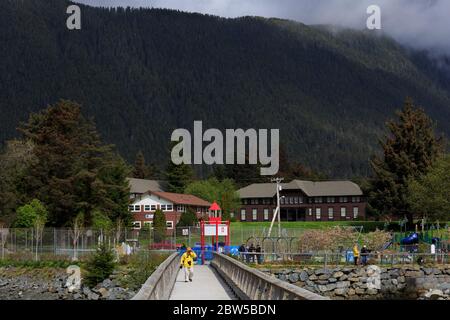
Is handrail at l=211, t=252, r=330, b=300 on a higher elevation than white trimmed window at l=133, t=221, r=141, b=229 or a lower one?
lower

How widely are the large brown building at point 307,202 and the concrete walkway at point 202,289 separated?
333 feet

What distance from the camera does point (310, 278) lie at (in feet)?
160

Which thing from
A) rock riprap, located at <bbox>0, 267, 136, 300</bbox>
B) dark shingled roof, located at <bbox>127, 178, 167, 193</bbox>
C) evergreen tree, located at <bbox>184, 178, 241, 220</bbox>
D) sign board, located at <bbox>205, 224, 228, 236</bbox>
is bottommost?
rock riprap, located at <bbox>0, 267, 136, 300</bbox>

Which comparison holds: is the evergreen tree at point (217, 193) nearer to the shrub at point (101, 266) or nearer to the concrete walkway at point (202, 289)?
the shrub at point (101, 266)

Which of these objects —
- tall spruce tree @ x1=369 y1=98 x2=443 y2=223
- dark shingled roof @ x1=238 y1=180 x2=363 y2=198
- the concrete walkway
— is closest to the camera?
the concrete walkway

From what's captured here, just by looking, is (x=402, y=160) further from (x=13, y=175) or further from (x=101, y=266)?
(x=101, y=266)

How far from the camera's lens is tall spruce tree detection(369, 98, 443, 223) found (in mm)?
97938

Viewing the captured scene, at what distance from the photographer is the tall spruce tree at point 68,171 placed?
265 feet

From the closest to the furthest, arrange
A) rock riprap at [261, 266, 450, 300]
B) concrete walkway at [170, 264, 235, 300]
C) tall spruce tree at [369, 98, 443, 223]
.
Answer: concrete walkway at [170, 264, 235, 300], rock riprap at [261, 266, 450, 300], tall spruce tree at [369, 98, 443, 223]

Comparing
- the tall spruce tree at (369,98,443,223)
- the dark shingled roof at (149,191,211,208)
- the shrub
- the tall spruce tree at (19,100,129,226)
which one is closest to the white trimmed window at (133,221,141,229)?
the dark shingled roof at (149,191,211,208)

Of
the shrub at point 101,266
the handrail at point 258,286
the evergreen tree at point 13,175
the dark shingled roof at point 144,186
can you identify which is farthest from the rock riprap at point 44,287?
the dark shingled roof at point 144,186

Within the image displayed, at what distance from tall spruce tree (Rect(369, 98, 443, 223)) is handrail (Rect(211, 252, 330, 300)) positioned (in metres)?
68.0

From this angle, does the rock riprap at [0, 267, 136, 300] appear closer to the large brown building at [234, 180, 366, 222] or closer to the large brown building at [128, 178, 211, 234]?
the large brown building at [128, 178, 211, 234]
